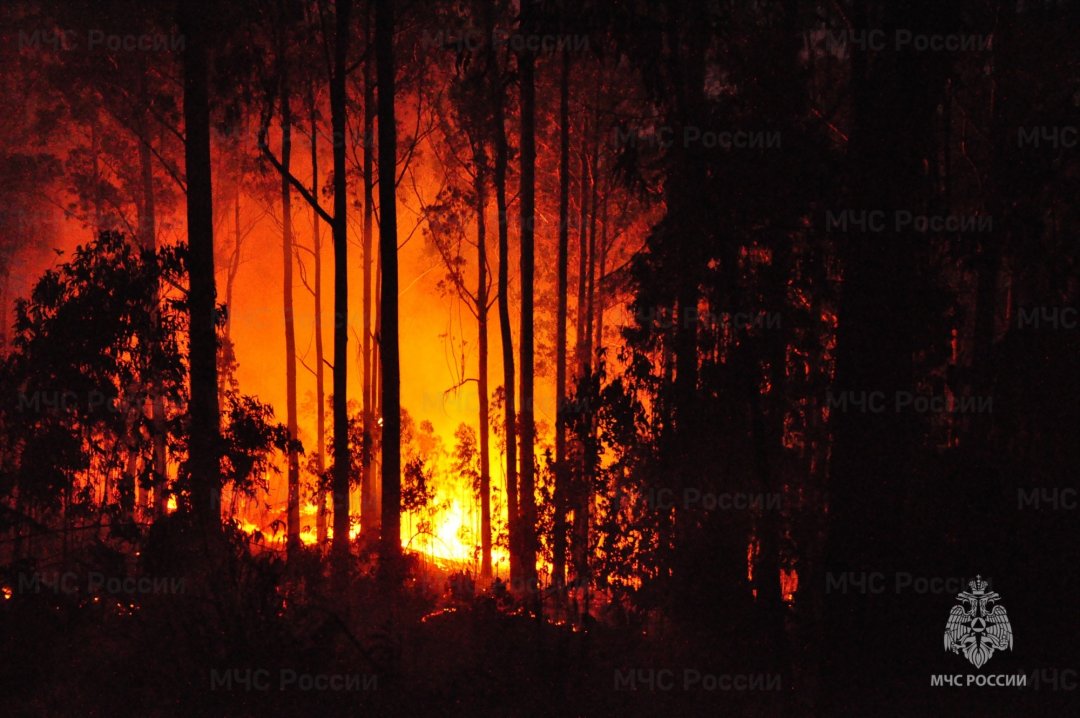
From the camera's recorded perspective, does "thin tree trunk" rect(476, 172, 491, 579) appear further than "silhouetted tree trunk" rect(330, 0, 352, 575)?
Yes

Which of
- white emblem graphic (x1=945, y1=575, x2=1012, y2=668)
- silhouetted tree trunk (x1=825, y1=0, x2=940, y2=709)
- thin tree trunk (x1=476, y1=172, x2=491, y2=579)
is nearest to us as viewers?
silhouetted tree trunk (x1=825, y1=0, x2=940, y2=709)

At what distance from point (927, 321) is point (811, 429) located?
3.13 m

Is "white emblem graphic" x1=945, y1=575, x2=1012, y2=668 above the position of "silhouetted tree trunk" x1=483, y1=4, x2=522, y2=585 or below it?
below

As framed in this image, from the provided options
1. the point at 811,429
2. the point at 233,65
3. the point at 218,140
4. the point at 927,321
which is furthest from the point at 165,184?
the point at 927,321

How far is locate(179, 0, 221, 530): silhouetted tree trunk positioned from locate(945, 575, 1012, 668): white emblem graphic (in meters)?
7.14

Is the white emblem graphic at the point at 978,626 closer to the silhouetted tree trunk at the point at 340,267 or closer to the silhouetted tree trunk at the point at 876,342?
the silhouetted tree trunk at the point at 876,342

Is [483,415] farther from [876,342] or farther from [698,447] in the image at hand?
[876,342]

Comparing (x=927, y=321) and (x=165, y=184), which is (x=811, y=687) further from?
(x=165, y=184)

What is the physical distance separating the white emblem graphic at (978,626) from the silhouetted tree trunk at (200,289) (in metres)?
7.14

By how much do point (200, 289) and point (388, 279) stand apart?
284cm

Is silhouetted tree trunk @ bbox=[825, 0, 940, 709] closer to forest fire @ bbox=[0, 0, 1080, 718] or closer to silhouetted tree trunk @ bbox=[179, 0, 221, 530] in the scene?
forest fire @ bbox=[0, 0, 1080, 718]

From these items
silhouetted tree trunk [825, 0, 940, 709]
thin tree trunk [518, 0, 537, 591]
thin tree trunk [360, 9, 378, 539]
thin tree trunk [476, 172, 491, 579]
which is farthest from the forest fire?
thin tree trunk [476, 172, 491, 579]

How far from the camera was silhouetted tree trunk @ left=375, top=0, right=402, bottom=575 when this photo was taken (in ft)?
38.5

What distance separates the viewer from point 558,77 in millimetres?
22656
